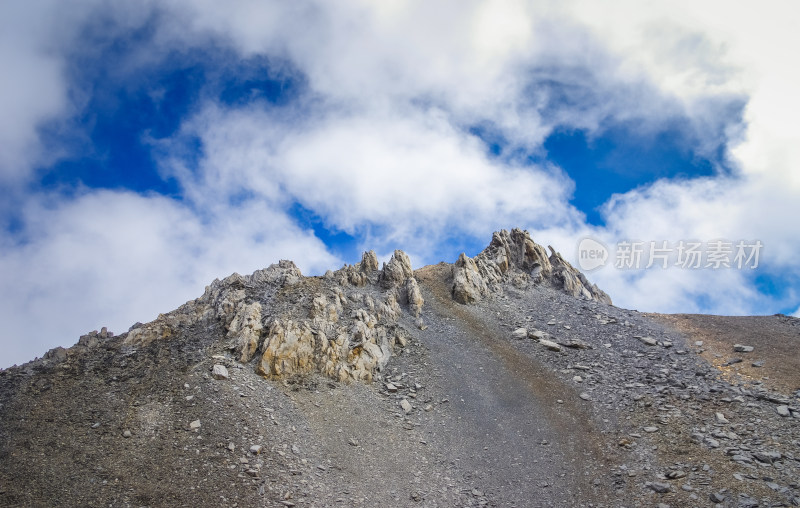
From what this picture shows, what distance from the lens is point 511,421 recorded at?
Answer: 1090 inches

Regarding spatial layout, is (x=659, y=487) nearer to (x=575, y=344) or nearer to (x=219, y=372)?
(x=575, y=344)

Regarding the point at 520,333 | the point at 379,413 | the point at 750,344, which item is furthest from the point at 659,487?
the point at 520,333

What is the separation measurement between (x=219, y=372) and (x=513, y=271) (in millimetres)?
30978

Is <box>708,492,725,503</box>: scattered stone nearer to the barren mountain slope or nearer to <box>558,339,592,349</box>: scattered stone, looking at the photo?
the barren mountain slope

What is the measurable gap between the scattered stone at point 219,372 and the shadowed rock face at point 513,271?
2231 cm

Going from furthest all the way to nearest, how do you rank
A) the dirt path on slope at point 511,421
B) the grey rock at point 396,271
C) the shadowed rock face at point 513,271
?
the shadowed rock face at point 513,271, the grey rock at point 396,271, the dirt path on slope at point 511,421

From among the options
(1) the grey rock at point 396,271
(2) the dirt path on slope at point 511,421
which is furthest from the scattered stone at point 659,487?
(1) the grey rock at point 396,271

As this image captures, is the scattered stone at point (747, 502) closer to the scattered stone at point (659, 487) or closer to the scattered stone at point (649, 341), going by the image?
the scattered stone at point (659, 487)

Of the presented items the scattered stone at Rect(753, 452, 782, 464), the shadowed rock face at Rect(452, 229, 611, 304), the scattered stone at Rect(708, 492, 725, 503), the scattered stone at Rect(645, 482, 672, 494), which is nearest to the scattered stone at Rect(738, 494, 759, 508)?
the scattered stone at Rect(708, 492, 725, 503)

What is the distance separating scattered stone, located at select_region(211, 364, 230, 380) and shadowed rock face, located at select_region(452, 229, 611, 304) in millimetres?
22306

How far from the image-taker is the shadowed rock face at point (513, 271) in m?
44.4

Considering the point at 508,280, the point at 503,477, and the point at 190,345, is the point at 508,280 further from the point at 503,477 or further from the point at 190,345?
the point at 190,345

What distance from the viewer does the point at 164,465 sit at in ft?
69.4

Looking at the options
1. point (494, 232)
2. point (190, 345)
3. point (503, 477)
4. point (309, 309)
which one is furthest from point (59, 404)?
point (494, 232)
